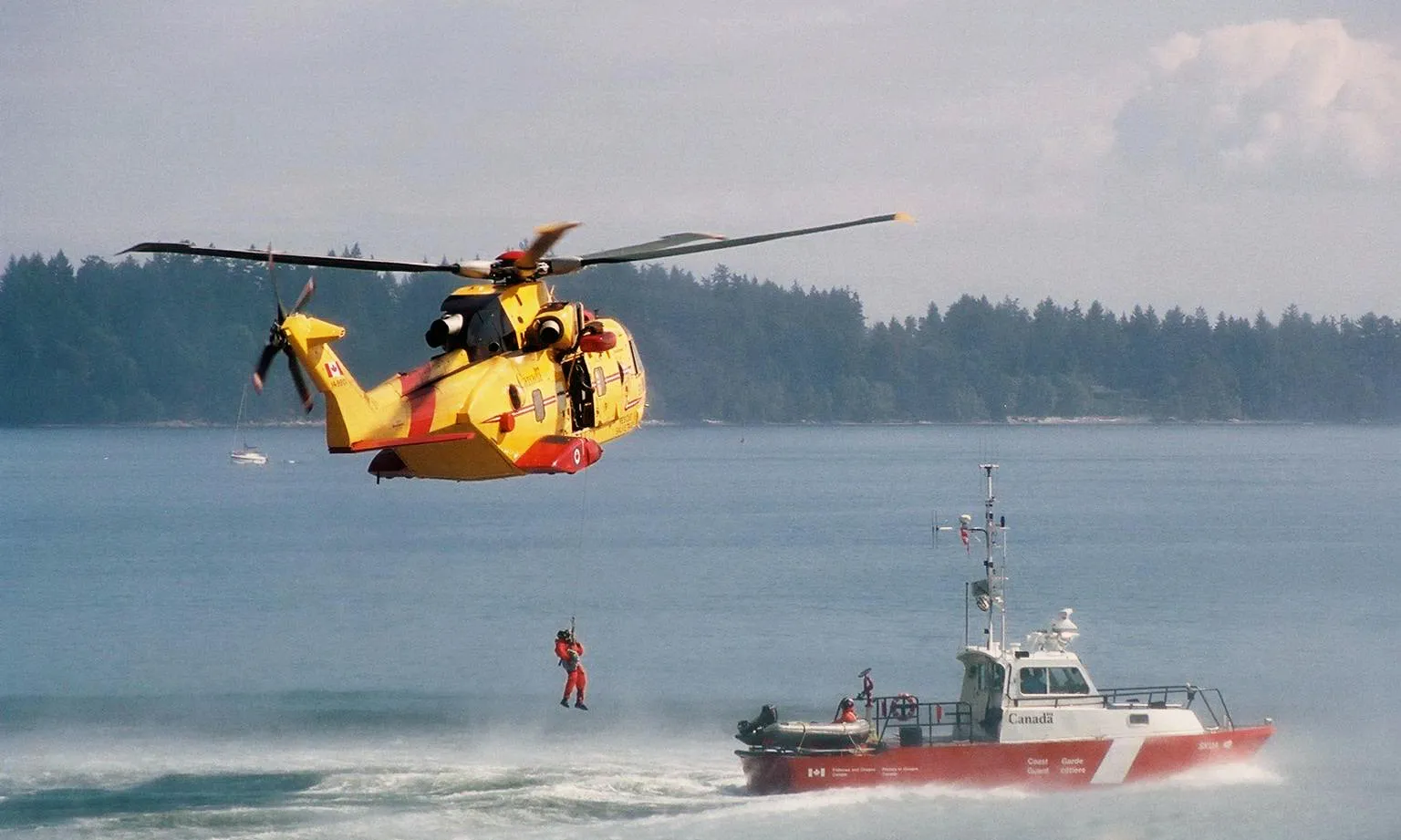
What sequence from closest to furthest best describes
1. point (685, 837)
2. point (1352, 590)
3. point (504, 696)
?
point (685, 837), point (504, 696), point (1352, 590)

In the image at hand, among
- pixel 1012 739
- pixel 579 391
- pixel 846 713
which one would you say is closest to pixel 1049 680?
pixel 1012 739

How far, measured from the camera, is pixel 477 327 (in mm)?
30422

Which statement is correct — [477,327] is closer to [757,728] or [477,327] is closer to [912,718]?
[757,728]

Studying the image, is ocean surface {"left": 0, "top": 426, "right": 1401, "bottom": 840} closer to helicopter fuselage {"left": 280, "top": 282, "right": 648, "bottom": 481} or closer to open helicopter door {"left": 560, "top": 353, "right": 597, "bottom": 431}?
open helicopter door {"left": 560, "top": 353, "right": 597, "bottom": 431}

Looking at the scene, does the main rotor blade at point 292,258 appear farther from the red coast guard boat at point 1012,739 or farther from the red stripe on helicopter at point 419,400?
the red coast guard boat at point 1012,739

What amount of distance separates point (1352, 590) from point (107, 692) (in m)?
53.7

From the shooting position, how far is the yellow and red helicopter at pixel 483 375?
1113 inches

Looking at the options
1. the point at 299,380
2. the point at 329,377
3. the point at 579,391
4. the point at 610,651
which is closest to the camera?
the point at 299,380

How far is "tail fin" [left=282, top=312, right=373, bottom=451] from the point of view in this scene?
28109mm

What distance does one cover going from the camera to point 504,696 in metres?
58.5

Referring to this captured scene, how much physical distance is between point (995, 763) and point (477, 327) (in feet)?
55.9

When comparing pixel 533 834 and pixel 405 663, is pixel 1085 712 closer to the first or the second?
pixel 533 834

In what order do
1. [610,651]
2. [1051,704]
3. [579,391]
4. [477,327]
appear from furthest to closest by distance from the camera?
[610,651], [1051,704], [579,391], [477,327]

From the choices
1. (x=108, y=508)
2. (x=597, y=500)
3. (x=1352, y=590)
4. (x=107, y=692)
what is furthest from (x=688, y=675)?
(x=108, y=508)
